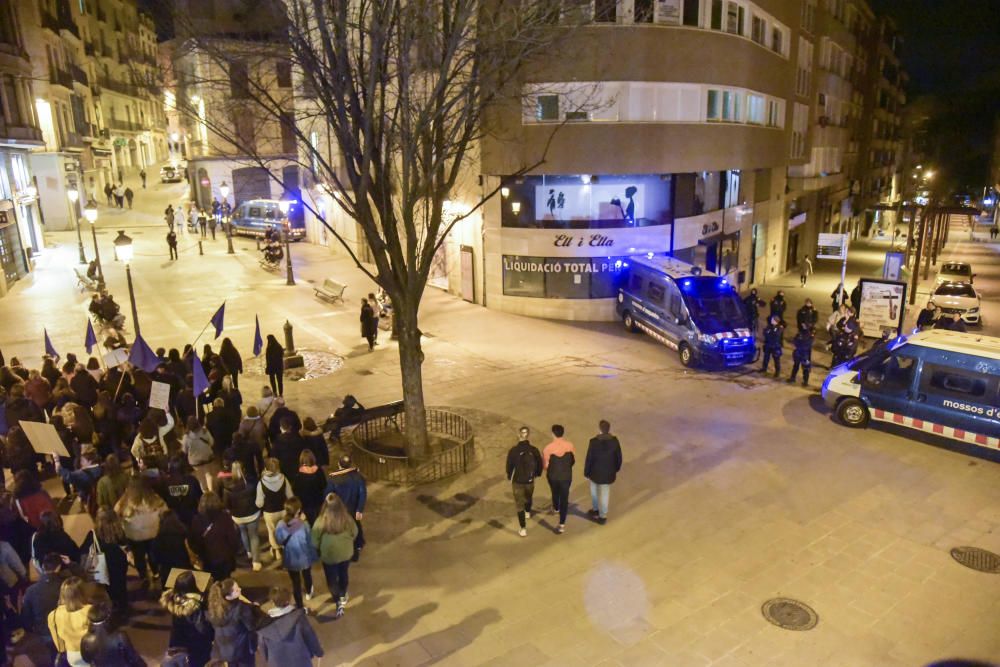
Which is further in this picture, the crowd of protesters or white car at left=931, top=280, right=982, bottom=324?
white car at left=931, top=280, right=982, bottom=324

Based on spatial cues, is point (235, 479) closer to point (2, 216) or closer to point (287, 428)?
point (287, 428)

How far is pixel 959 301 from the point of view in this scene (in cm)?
2372

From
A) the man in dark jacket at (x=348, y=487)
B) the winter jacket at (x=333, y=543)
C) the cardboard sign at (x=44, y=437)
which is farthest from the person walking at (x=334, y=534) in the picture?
the cardboard sign at (x=44, y=437)

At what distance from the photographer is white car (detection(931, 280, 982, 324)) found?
921 inches

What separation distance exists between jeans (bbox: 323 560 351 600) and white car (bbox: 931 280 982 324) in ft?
72.6

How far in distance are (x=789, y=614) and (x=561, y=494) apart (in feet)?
10.5

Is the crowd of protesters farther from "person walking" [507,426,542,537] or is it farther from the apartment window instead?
the apartment window

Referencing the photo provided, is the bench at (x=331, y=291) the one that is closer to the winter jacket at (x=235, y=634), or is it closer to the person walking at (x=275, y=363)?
the person walking at (x=275, y=363)

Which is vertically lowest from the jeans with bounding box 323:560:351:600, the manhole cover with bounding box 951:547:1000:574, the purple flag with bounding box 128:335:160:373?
the manhole cover with bounding box 951:547:1000:574

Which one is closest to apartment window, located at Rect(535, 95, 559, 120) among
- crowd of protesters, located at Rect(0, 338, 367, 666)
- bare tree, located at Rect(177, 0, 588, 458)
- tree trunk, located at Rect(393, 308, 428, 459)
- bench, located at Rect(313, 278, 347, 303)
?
bench, located at Rect(313, 278, 347, 303)

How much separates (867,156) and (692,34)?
47522 mm

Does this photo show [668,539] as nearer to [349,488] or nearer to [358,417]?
[349,488]

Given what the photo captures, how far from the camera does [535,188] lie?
914 inches

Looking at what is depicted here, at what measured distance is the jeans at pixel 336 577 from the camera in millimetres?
8016
